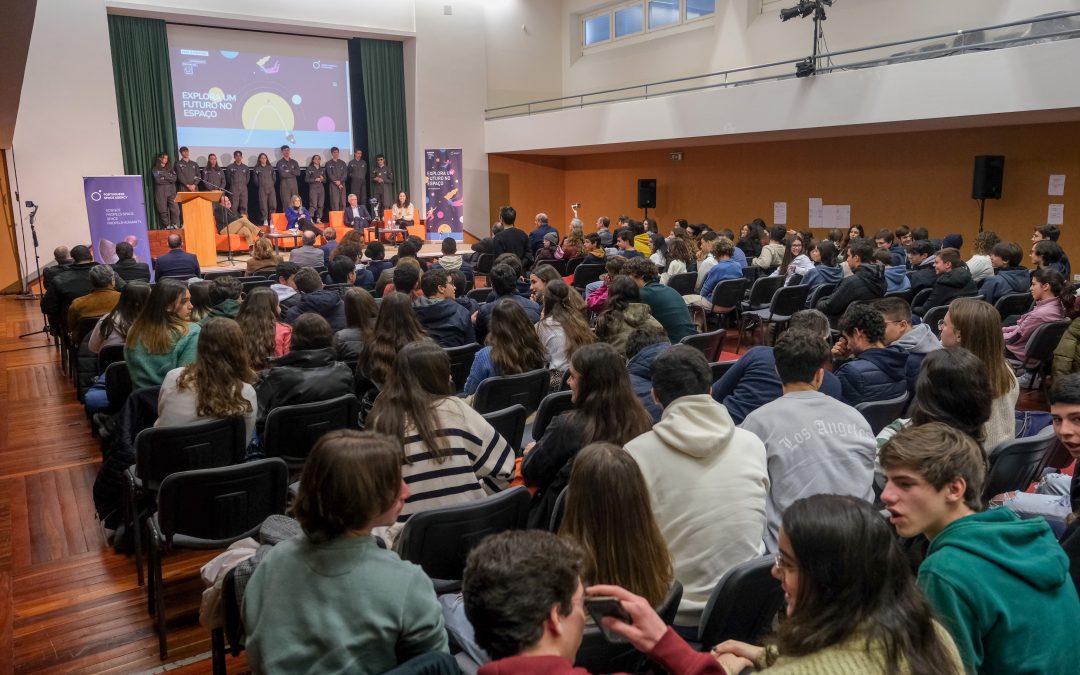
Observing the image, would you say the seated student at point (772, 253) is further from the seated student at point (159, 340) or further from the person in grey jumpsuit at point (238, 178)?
the person in grey jumpsuit at point (238, 178)

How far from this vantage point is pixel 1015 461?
9.51 ft

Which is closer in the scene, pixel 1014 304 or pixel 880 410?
pixel 880 410

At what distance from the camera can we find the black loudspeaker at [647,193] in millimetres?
14609

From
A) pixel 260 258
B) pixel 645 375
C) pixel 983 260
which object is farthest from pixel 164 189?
pixel 983 260

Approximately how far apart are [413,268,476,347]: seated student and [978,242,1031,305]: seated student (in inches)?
173

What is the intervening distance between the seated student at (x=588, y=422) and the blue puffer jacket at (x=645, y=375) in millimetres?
662

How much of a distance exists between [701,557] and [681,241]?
21.8ft

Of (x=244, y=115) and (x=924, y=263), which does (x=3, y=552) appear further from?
(x=244, y=115)

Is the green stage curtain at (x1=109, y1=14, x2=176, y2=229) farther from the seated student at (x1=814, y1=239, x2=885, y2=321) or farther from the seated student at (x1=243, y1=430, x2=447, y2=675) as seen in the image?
the seated student at (x1=243, y1=430, x2=447, y2=675)

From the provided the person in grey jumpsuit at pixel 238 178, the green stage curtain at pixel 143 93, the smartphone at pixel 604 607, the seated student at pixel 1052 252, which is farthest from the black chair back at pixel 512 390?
the green stage curtain at pixel 143 93

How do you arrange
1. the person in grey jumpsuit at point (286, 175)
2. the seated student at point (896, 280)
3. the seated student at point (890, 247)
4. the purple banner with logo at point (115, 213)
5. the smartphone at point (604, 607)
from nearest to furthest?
the smartphone at point (604, 607) < the seated student at point (896, 280) < the seated student at point (890, 247) < the purple banner with logo at point (115, 213) < the person in grey jumpsuit at point (286, 175)

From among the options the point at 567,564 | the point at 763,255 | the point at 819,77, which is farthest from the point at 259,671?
the point at 819,77

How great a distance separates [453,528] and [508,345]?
69.7 inches

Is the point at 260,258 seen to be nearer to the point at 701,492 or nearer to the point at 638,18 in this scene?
the point at 701,492
